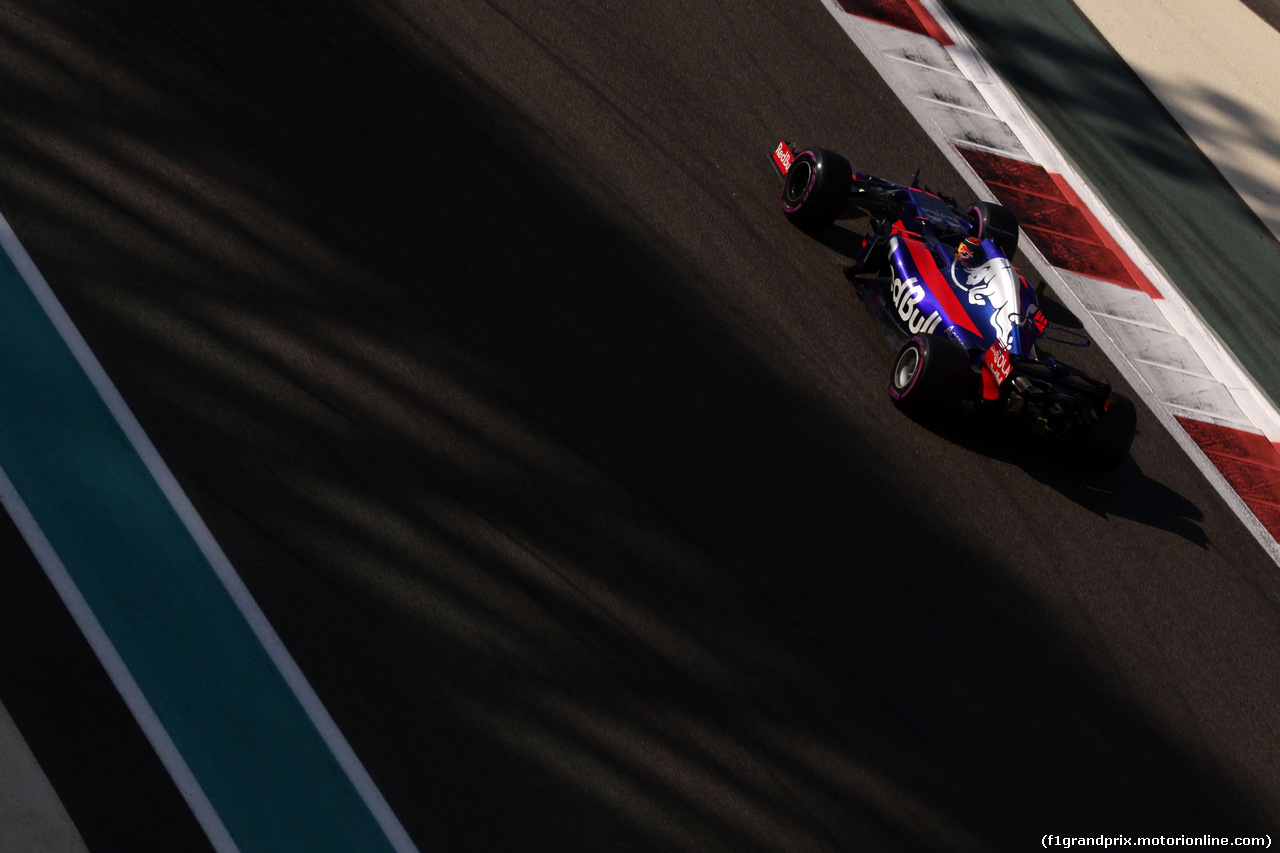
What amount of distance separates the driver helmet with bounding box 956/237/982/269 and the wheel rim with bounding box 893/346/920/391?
99cm

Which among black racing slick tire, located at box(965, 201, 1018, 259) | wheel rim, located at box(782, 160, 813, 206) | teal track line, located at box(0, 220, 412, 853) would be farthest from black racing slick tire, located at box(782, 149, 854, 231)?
teal track line, located at box(0, 220, 412, 853)

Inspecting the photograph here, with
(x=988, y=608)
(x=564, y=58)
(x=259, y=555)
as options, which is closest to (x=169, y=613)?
(x=259, y=555)

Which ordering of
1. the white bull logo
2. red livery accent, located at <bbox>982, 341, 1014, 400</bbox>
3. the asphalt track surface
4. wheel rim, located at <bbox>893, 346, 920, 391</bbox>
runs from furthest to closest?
the white bull logo < wheel rim, located at <bbox>893, 346, 920, 391</bbox> < red livery accent, located at <bbox>982, 341, 1014, 400</bbox> < the asphalt track surface

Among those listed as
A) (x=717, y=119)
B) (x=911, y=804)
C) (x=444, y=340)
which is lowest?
(x=911, y=804)

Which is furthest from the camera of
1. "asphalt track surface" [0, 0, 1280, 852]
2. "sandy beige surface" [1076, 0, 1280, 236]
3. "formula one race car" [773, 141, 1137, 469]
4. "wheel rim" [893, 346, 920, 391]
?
"sandy beige surface" [1076, 0, 1280, 236]

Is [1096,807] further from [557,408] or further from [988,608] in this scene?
[557,408]

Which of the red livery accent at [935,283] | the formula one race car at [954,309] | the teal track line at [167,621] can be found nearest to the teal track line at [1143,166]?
the formula one race car at [954,309]

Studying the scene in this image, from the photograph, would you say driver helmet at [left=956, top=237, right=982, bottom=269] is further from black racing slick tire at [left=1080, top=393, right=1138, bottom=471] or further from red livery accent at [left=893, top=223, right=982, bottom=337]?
black racing slick tire at [left=1080, top=393, right=1138, bottom=471]

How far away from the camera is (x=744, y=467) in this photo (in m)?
7.07

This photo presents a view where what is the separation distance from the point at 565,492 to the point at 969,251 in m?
4.02

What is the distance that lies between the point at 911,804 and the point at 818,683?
78 centimetres

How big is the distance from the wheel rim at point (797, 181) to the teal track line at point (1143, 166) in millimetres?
4114

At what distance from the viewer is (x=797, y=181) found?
8.99m

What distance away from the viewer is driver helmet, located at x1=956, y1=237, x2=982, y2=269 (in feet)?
27.8
